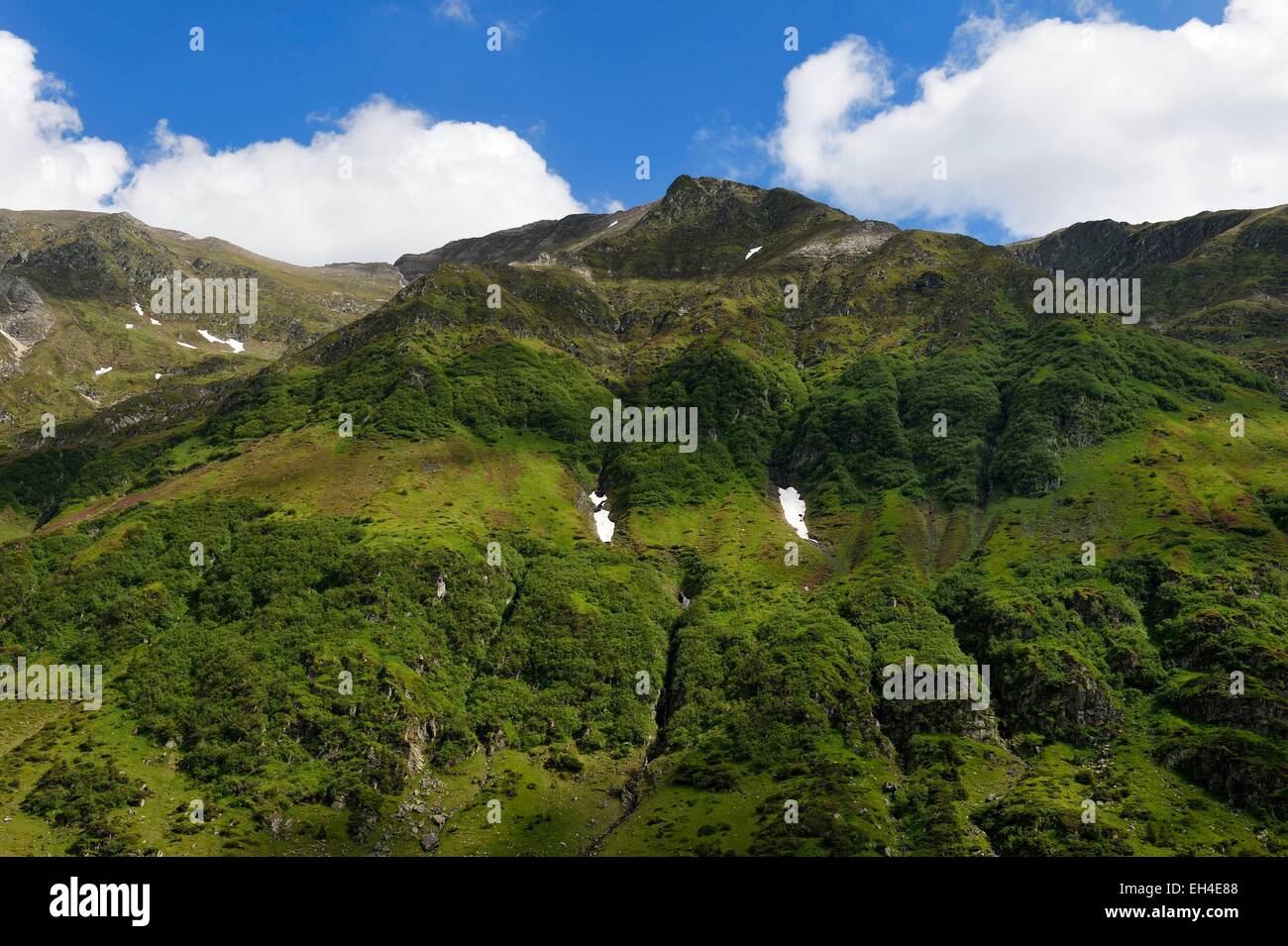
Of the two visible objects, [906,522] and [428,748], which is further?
[906,522]

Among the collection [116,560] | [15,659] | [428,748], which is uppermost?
[116,560]

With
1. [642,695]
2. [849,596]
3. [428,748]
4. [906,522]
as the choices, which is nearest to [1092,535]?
[906,522]

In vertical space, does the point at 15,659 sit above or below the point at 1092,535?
below

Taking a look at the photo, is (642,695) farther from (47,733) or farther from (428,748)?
(47,733)
